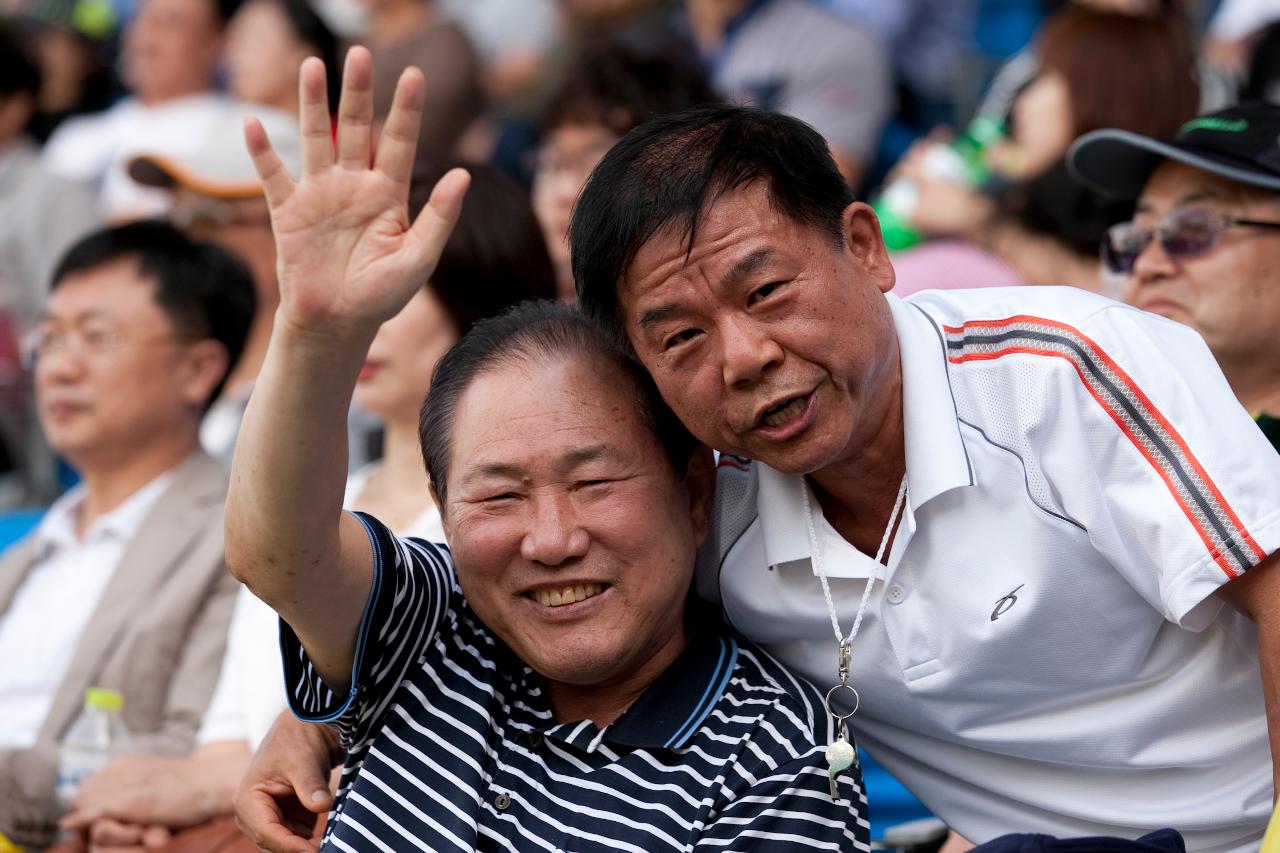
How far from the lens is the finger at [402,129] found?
188 centimetres

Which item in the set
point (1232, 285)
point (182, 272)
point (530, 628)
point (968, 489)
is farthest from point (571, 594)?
point (182, 272)

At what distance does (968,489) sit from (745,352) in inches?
15.5

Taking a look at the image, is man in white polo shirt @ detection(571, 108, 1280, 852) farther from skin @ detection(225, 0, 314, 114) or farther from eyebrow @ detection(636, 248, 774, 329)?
skin @ detection(225, 0, 314, 114)

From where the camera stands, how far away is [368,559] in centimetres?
221

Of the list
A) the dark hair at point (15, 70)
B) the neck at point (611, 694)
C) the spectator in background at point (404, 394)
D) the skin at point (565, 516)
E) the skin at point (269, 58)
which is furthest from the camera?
the dark hair at point (15, 70)

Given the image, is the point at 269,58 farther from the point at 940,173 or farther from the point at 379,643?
the point at 379,643

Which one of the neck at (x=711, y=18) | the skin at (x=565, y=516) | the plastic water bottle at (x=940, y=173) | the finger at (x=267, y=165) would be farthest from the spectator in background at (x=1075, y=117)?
the finger at (x=267, y=165)

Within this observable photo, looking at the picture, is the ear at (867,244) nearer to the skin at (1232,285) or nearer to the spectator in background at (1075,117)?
the skin at (1232,285)

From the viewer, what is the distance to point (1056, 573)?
2143mm

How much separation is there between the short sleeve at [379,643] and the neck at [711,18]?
3.83m

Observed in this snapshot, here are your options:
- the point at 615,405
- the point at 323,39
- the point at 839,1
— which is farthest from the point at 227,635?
the point at 839,1

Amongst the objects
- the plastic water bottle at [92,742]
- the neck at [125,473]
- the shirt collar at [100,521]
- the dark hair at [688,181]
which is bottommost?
the plastic water bottle at [92,742]

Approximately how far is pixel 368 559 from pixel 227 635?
1406 mm

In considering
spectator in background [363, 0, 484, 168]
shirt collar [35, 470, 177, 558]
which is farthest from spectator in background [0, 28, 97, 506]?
shirt collar [35, 470, 177, 558]
